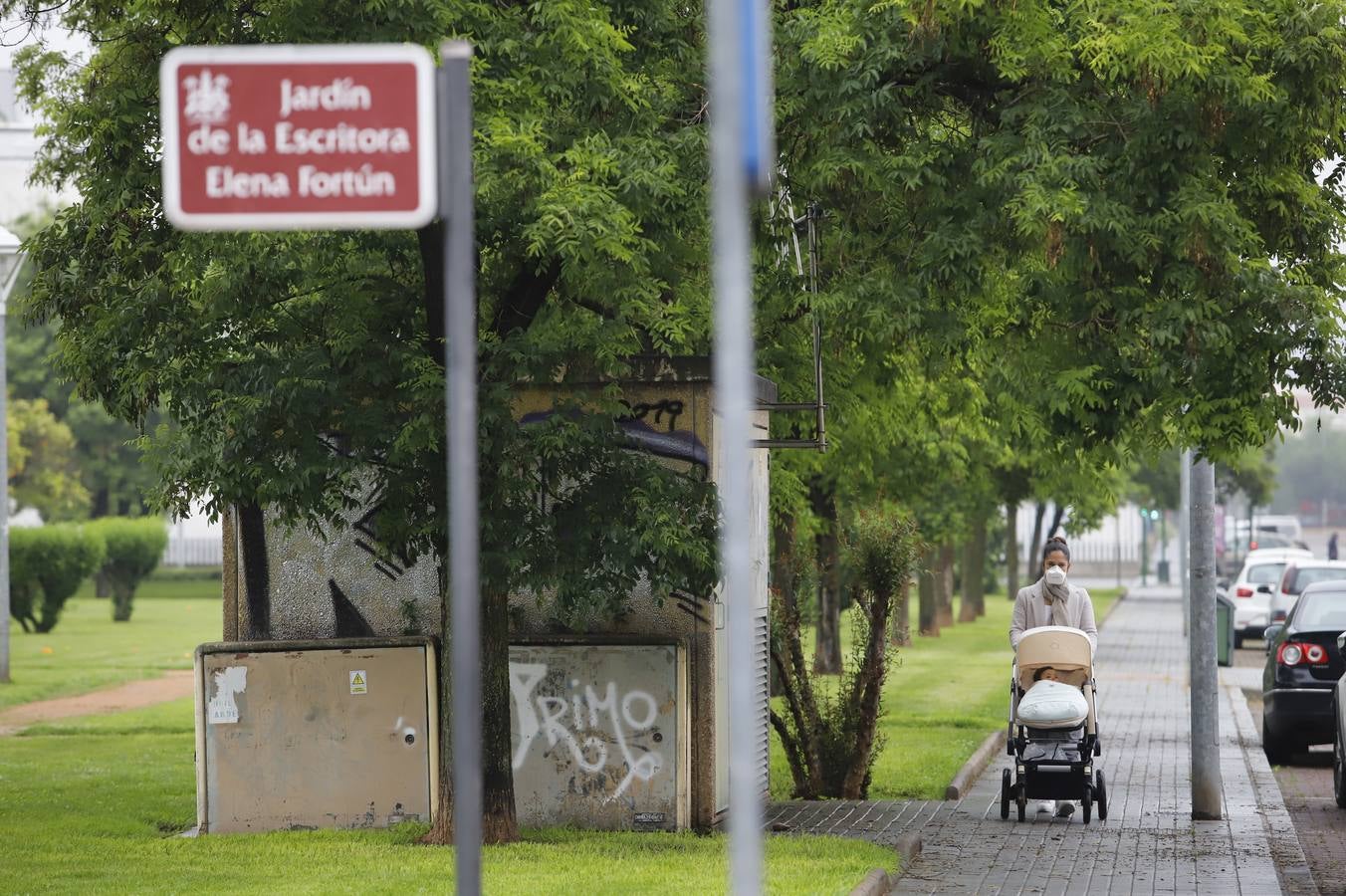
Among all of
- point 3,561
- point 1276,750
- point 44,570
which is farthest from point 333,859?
point 44,570

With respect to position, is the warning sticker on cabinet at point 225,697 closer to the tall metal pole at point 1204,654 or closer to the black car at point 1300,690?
the tall metal pole at point 1204,654

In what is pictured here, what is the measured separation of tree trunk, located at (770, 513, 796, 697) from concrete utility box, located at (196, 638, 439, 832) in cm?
296

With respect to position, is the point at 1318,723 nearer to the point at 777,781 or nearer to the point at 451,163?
the point at 777,781

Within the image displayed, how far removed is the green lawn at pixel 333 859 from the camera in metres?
9.59

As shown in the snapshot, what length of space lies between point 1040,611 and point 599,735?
327cm

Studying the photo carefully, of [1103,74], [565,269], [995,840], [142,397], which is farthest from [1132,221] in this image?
[142,397]

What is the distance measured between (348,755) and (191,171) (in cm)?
715

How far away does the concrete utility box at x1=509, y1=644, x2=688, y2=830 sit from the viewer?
1184 centimetres

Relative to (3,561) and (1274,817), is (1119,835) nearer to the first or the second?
(1274,817)

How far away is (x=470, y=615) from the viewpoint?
4.92 m

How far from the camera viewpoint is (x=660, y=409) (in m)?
11.9

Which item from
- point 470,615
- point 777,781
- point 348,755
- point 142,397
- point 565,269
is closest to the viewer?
point 470,615

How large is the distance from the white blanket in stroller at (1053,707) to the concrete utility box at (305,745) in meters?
3.71

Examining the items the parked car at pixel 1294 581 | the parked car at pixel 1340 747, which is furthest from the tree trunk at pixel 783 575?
the parked car at pixel 1294 581
